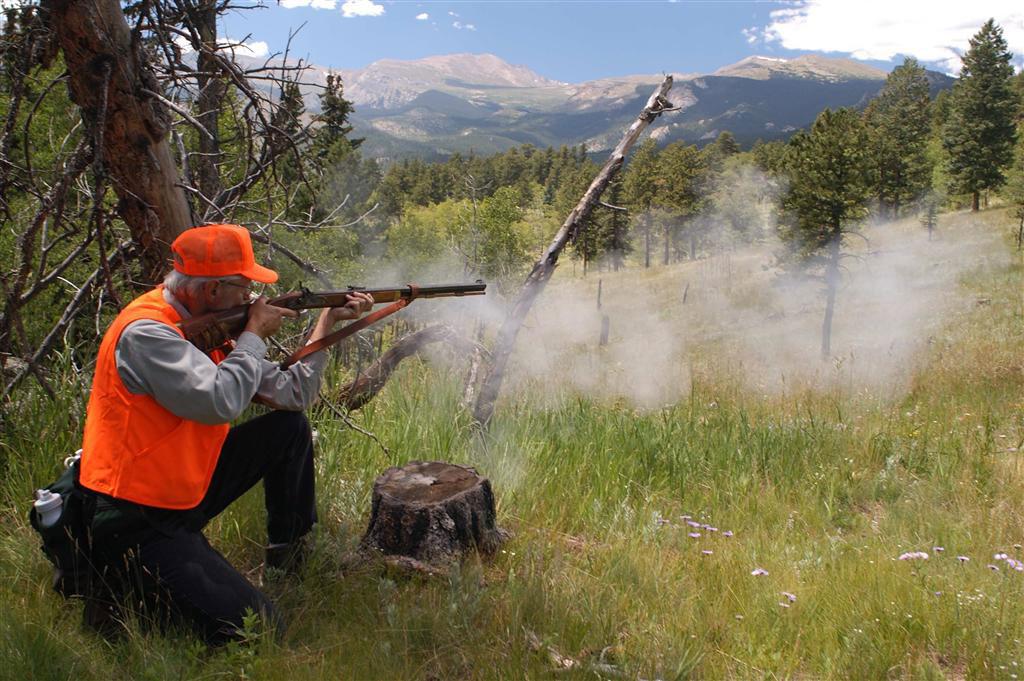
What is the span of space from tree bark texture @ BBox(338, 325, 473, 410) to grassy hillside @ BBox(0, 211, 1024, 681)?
11 centimetres

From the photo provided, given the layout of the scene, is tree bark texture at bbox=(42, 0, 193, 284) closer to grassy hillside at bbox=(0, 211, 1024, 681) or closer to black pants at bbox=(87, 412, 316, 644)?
grassy hillside at bbox=(0, 211, 1024, 681)

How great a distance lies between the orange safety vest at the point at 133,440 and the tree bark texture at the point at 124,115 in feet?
3.15

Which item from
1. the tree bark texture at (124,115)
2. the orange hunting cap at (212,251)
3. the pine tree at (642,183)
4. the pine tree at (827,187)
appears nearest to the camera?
the orange hunting cap at (212,251)

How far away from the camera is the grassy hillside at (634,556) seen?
2.62 meters

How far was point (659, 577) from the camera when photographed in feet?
10.5

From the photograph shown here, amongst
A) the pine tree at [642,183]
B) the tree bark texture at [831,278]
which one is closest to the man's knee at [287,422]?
the tree bark texture at [831,278]

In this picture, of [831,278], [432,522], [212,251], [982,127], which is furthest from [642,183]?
[212,251]

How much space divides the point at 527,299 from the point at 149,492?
11.6 feet

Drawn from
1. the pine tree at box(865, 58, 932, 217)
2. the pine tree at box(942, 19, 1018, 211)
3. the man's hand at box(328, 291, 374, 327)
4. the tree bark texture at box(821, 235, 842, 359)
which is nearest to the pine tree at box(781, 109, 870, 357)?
the tree bark texture at box(821, 235, 842, 359)

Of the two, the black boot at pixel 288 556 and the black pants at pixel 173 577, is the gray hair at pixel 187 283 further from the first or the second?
the black boot at pixel 288 556

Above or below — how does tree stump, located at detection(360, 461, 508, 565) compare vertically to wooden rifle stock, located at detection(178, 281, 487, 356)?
below

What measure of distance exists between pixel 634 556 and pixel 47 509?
99.4 inches

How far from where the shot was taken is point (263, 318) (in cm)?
291

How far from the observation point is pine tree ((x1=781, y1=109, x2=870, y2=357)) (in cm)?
2739
